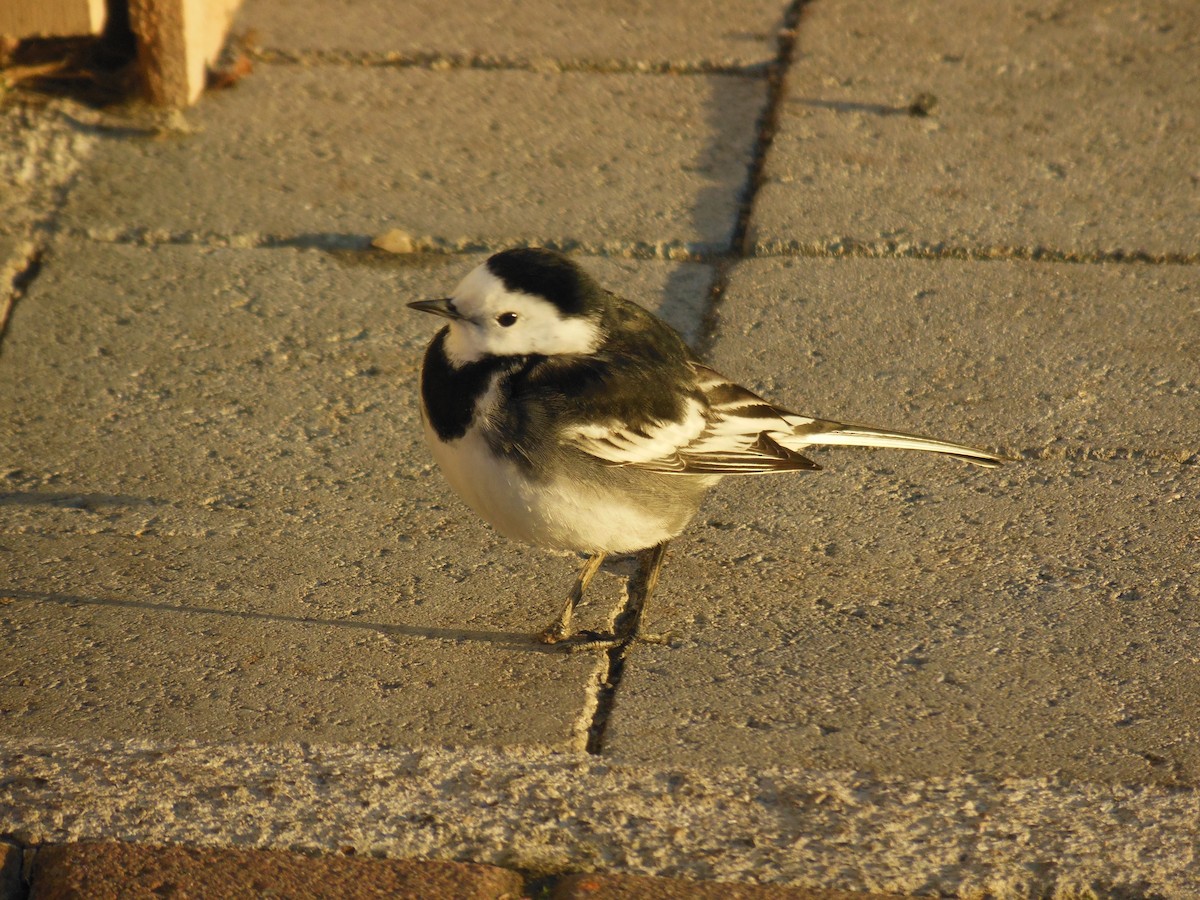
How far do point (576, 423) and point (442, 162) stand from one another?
2.86m

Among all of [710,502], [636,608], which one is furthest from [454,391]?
[710,502]

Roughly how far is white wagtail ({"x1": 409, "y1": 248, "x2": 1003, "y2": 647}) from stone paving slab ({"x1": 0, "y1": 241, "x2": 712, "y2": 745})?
0.35m

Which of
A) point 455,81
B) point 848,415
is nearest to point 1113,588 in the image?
point 848,415

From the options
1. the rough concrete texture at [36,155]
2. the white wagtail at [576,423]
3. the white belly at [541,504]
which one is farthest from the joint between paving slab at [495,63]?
the white belly at [541,504]

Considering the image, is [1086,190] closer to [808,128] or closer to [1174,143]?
[1174,143]

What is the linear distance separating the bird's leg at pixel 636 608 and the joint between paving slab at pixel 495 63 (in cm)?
331

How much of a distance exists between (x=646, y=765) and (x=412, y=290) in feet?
8.43

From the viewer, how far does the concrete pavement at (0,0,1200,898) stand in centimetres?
337

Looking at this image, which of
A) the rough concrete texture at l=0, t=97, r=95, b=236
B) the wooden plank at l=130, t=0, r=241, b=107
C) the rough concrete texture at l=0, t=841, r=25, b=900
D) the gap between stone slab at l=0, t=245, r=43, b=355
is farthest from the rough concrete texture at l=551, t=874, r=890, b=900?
the wooden plank at l=130, t=0, r=241, b=107

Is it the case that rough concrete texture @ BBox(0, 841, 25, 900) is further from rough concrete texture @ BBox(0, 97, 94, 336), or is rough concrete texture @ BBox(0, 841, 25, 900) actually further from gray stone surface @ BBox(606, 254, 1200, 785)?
rough concrete texture @ BBox(0, 97, 94, 336)

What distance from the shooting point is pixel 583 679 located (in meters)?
3.86

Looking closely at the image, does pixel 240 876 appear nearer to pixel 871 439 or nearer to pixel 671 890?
pixel 671 890

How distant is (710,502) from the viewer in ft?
15.3

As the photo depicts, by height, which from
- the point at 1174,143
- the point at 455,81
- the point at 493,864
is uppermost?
the point at 1174,143
